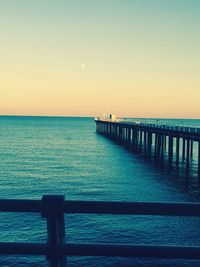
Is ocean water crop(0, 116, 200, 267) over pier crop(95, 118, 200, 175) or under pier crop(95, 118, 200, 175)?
under

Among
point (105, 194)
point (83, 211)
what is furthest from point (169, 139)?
point (83, 211)

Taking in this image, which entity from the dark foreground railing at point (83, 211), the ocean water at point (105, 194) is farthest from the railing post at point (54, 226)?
the ocean water at point (105, 194)

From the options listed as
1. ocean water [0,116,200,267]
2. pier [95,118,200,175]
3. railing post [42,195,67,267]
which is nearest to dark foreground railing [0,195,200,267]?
railing post [42,195,67,267]

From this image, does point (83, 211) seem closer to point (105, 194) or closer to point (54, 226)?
point (54, 226)

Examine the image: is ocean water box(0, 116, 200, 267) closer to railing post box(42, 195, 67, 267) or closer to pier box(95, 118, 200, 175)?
pier box(95, 118, 200, 175)

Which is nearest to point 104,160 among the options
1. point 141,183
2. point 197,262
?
point 141,183

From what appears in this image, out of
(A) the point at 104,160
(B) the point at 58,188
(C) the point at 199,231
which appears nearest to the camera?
(C) the point at 199,231

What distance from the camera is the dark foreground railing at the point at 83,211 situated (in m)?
2.49

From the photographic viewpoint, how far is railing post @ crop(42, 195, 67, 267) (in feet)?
8.28

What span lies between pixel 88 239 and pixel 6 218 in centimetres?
605

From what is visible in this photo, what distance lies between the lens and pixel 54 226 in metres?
2.56

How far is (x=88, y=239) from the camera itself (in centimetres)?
1880

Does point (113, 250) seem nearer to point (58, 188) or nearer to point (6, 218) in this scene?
point (6, 218)

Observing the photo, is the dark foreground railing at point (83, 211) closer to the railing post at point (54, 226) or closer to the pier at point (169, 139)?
the railing post at point (54, 226)
